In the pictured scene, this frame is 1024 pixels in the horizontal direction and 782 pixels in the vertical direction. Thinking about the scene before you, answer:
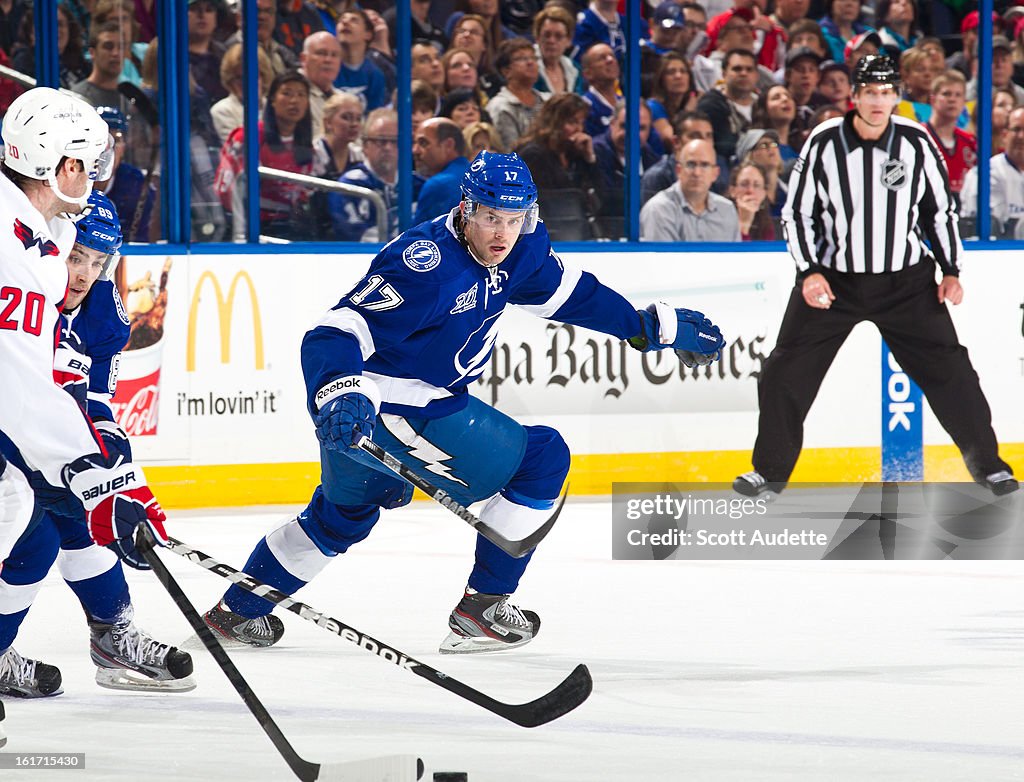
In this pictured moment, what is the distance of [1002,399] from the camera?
6.64 m

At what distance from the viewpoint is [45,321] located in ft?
8.80

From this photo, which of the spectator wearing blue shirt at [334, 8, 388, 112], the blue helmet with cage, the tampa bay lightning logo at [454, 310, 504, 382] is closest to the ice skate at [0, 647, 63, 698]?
the tampa bay lightning logo at [454, 310, 504, 382]

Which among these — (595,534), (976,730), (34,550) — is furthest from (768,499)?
(34,550)

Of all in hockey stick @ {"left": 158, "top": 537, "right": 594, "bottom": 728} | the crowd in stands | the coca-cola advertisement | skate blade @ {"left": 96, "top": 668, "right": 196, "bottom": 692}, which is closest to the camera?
hockey stick @ {"left": 158, "top": 537, "right": 594, "bottom": 728}

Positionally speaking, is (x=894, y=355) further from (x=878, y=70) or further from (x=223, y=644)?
(x=223, y=644)

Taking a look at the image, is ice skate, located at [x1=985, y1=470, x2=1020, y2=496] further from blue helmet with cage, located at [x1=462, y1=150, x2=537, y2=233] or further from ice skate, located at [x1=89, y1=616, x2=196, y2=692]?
ice skate, located at [x1=89, y1=616, x2=196, y2=692]

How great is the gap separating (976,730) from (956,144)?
14.6 ft

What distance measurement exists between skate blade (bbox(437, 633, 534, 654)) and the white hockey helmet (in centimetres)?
134

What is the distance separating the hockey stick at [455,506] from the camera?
11.1ft

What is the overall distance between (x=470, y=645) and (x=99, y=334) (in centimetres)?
105

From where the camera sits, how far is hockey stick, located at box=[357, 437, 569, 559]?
3387 millimetres

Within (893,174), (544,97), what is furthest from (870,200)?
(544,97)

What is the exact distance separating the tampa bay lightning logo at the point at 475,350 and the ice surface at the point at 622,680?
2.06 ft

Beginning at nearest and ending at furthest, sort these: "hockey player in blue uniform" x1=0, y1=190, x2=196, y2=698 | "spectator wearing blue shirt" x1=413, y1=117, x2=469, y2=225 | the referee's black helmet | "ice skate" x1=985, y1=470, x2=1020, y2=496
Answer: "hockey player in blue uniform" x1=0, y1=190, x2=196, y2=698 → the referee's black helmet → "ice skate" x1=985, y1=470, x2=1020, y2=496 → "spectator wearing blue shirt" x1=413, y1=117, x2=469, y2=225
